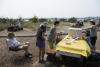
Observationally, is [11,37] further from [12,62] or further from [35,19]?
[35,19]

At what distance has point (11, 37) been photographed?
4.31 meters

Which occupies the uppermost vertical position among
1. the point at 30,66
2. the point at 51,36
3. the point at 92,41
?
the point at 51,36

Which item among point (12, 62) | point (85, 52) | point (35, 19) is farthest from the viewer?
point (35, 19)

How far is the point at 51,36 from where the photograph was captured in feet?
13.9

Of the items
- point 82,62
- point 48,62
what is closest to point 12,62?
point 48,62

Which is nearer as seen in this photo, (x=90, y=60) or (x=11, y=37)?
(x=90, y=60)

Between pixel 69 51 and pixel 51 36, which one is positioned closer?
pixel 69 51

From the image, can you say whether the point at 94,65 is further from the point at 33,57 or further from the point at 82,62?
the point at 33,57

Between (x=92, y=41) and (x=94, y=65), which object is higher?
(x=92, y=41)

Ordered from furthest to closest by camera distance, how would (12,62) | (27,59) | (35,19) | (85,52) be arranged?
(35,19) < (27,59) < (12,62) < (85,52)

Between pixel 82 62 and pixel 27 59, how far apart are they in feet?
6.61

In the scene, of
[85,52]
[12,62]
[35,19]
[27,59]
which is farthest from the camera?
[35,19]

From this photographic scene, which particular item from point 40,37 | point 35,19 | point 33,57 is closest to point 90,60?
point 40,37

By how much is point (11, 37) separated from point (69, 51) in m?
2.26
